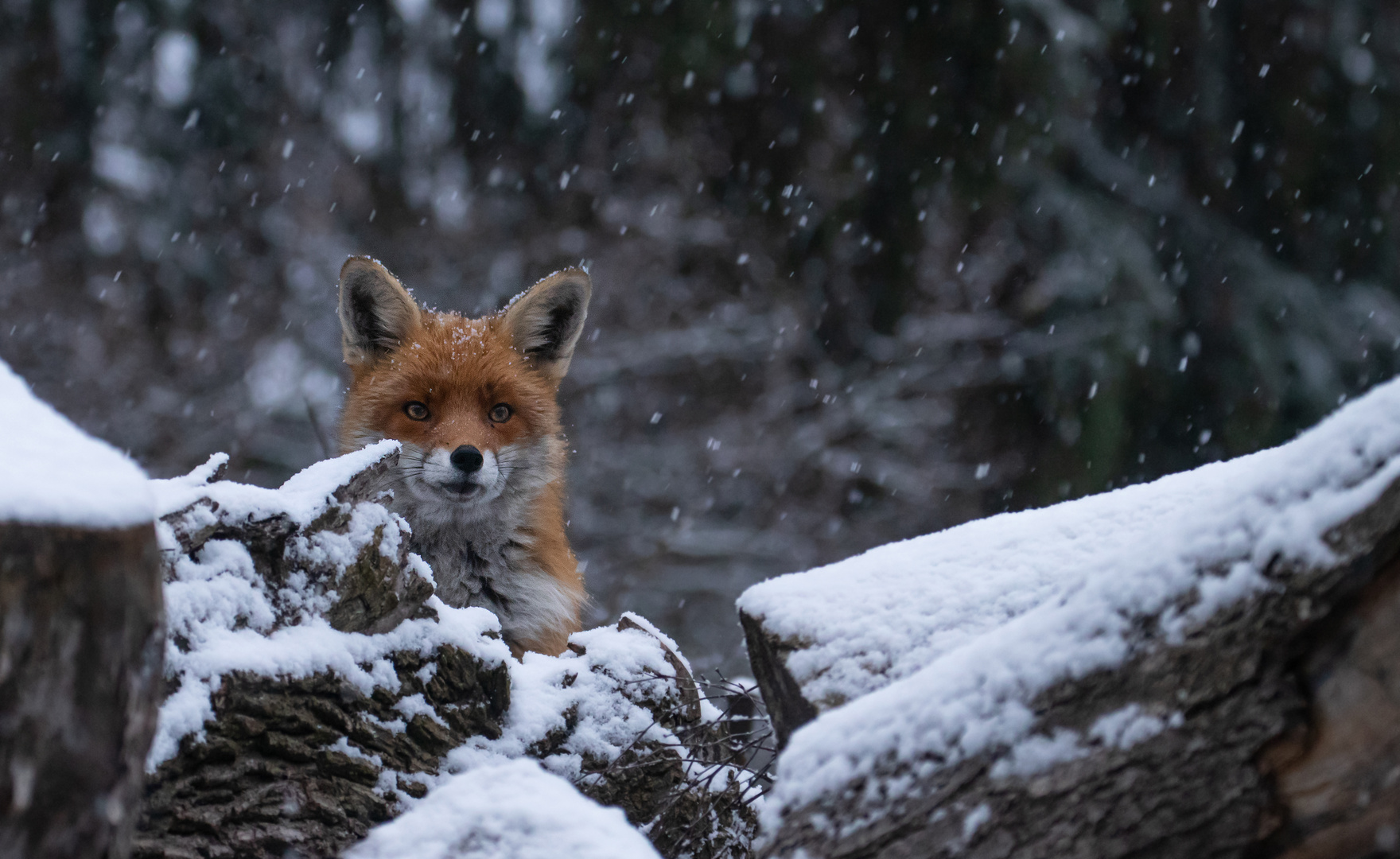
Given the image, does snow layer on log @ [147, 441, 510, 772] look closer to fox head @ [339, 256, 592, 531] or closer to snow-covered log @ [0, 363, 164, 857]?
snow-covered log @ [0, 363, 164, 857]

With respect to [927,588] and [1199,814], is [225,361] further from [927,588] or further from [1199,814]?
[1199,814]

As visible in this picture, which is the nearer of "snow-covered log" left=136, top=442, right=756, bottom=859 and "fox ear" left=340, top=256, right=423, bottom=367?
"snow-covered log" left=136, top=442, right=756, bottom=859

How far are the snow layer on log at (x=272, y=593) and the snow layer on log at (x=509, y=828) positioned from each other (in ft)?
2.49

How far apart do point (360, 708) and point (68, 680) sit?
56.9 inches

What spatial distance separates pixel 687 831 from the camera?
2.88 meters

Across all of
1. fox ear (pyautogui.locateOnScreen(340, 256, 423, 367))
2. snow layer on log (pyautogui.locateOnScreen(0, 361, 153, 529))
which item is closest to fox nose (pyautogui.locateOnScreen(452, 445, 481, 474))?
fox ear (pyautogui.locateOnScreen(340, 256, 423, 367))

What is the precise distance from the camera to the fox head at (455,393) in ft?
15.0

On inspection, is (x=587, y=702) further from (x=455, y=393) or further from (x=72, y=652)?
(x=72, y=652)

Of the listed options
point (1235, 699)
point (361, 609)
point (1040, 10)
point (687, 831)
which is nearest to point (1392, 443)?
point (1235, 699)

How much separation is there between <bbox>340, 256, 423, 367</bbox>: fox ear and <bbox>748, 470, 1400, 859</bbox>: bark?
3.84 meters

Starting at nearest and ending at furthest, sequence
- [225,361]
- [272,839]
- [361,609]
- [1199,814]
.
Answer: [1199,814] → [272,839] → [361,609] → [225,361]

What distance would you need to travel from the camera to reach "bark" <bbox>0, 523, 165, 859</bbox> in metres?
1.39

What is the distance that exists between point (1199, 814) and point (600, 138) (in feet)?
32.0

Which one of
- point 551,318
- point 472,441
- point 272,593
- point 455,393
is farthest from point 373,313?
point 272,593
